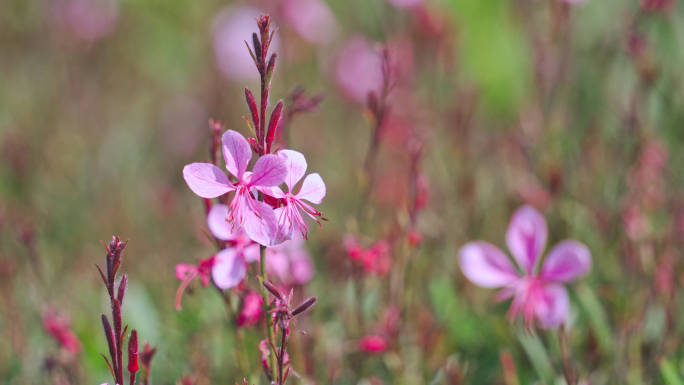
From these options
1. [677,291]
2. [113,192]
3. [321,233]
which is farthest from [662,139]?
[113,192]

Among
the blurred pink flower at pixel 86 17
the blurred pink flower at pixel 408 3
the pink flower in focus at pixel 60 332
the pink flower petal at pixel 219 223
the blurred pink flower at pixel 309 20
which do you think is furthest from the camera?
the blurred pink flower at pixel 86 17

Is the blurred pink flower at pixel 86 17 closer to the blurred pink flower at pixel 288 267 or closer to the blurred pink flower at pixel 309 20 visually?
→ the blurred pink flower at pixel 309 20

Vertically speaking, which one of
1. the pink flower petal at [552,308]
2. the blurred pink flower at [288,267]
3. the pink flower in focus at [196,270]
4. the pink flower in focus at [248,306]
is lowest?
the pink flower petal at [552,308]

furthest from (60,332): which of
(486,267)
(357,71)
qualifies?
(357,71)

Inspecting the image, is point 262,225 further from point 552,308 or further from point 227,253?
point 552,308

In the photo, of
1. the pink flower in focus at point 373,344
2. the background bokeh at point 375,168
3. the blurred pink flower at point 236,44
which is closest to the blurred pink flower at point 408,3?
the background bokeh at point 375,168

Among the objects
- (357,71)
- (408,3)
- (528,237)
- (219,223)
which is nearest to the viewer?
(219,223)

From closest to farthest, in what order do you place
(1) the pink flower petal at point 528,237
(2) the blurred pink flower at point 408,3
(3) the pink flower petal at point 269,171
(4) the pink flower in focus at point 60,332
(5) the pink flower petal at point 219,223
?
(3) the pink flower petal at point 269,171
(5) the pink flower petal at point 219,223
(4) the pink flower in focus at point 60,332
(1) the pink flower petal at point 528,237
(2) the blurred pink flower at point 408,3

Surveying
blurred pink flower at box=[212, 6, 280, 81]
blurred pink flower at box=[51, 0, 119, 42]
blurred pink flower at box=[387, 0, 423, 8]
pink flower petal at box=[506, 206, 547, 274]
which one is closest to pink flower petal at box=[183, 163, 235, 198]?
pink flower petal at box=[506, 206, 547, 274]
